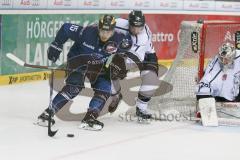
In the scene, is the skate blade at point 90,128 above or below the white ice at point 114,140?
above

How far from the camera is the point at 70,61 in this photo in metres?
5.79

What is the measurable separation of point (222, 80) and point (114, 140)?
1.46 meters

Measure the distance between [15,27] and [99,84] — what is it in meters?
2.79

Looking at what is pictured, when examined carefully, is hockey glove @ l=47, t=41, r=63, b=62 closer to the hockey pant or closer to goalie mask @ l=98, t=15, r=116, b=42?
the hockey pant

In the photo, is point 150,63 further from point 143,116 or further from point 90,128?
point 90,128

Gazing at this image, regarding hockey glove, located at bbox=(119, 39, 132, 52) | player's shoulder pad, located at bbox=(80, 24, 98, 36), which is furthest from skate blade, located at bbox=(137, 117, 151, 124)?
player's shoulder pad, located at bbox=(80, 24, 98, 36)

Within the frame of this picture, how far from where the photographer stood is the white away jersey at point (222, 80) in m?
6.01

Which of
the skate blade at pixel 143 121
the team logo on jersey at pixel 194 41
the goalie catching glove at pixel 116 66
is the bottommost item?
the skate blade at pixel 143 121

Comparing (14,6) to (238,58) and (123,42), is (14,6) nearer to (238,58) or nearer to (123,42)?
(123,42)

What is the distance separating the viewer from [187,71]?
21.4 feet

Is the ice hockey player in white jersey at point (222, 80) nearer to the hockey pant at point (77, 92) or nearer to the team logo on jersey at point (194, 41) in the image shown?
the team logo on jersey at point (194, 41)

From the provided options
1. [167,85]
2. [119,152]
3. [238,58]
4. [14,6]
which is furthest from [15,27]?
[119,152]

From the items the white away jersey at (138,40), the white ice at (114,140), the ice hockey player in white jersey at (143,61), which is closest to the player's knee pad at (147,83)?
the ice hockey player in white jersey at (143,61)

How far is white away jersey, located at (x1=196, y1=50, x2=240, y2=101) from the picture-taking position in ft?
19.7
